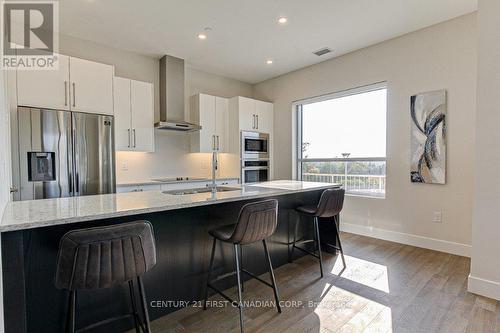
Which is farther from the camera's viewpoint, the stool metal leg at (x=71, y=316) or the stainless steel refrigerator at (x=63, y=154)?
the stainless steel refrigerator at (x=63, y=154)

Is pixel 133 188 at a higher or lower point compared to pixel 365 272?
higher

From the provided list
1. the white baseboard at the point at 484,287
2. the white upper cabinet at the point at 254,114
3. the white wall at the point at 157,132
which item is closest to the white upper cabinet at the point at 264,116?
the white upper cabinet at the point at 254,114

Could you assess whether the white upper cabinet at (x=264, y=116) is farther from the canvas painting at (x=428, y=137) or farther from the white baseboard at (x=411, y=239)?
the canvas painting at (x=428, y=137)

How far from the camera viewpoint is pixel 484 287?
218 centimetres

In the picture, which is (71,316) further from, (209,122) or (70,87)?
(209,122)

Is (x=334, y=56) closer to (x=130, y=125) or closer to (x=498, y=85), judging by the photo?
(x=498, y=85)

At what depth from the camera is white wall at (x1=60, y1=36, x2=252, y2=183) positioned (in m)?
3.68

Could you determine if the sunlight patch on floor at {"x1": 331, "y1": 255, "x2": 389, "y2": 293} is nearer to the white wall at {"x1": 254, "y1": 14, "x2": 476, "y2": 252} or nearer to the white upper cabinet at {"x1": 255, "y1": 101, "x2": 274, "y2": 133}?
the white wall at {"x1": 254, "y1": 14, "x2": 476, "y2": 252}

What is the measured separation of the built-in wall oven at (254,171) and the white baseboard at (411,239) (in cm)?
175

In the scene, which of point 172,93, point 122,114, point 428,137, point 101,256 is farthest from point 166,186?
point 428,137

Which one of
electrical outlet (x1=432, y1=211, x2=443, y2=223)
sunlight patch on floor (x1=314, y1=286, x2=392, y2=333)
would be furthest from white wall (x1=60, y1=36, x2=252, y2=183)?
electrical outlet (x1=432, y1=211, x2=443, y2=223)

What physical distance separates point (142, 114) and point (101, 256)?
3.01m

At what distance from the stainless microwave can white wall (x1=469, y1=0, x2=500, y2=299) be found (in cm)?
327

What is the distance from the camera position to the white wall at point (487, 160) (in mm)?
2137
